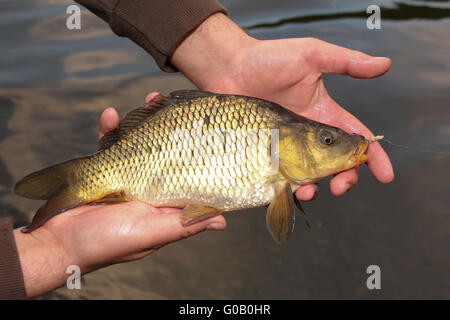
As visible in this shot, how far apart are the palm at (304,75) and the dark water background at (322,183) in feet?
3.41

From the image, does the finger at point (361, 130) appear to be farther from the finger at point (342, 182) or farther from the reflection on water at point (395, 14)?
the reflection on water at point (395, 14)

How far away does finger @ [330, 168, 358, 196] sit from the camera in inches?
114

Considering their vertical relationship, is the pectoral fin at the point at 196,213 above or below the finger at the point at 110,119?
below

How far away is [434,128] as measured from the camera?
15.6ft

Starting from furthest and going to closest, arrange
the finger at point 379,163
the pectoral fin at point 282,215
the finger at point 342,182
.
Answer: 1. the finger at point 379,163
2. the finger at point 342,182
3. the pectoral fin at point 282,215

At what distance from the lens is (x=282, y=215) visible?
2.75 m

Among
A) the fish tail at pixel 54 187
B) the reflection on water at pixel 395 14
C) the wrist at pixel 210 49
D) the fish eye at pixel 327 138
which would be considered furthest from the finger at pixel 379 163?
the reflection on water at pixel 395 14

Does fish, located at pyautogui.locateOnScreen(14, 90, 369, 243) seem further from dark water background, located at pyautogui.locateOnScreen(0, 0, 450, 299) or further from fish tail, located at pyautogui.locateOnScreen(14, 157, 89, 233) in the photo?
dark water background, located at pyautogui.locateOnScreen(0, 0, 450, 299)

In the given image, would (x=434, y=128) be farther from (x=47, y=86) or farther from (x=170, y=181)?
(x=47, y=86)

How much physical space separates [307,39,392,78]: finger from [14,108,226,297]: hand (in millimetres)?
1284

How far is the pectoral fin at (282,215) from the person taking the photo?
2.74 meters

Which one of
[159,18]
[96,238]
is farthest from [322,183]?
[96,238]

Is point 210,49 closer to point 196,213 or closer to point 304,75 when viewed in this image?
point 304,75

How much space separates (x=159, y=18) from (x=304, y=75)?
48.3 inches
